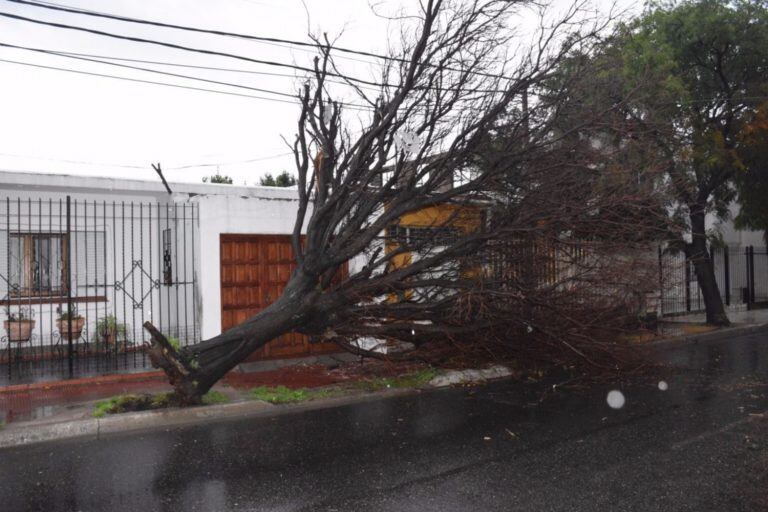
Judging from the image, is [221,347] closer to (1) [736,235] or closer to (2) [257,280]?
(2) [257,280]

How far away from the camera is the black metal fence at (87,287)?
10938 millimetres

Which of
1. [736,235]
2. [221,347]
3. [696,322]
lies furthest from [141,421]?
[736,235]

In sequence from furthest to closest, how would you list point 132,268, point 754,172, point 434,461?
point 754,172 < point 132,268 < point 434,461

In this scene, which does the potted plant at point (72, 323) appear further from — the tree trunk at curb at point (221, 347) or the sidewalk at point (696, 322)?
the sidewalk at point (696, 322)

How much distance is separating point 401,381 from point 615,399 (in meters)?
3.05

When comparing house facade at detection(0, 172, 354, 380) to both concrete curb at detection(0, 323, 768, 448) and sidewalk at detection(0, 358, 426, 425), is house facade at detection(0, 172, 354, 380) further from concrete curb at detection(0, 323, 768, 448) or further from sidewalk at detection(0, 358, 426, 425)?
concrete curb at detection(0, 323, 768, 448)

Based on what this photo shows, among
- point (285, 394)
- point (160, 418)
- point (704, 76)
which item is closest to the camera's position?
point (160, 418)

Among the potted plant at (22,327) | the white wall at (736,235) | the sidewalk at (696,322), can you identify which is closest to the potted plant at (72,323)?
the potted plant at (22,327)

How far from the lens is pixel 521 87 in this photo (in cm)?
939

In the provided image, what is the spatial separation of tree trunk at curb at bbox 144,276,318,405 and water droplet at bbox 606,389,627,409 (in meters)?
4.20

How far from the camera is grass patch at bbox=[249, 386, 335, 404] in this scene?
8203 mm

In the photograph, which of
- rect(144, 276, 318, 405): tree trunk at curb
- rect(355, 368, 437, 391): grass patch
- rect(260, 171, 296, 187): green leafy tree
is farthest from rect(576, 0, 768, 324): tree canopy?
rect(260, 171, 296, 187): green leafy tree

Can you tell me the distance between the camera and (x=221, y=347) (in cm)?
807

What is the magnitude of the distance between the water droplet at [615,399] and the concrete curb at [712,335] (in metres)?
5.79
